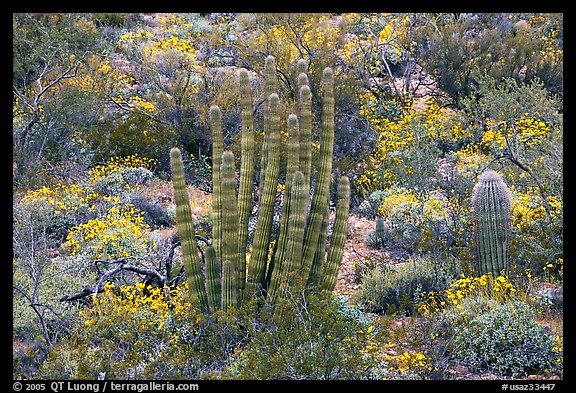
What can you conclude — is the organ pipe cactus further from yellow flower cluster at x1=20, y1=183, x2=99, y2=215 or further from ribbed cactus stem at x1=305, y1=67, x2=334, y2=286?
yellow flower cluster at x1=20, y1=183, x2=99, y2=215

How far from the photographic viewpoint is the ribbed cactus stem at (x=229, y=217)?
6320 mm

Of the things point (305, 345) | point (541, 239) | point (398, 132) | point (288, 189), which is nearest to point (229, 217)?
point (288, 189)

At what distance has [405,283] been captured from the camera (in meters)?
7.98

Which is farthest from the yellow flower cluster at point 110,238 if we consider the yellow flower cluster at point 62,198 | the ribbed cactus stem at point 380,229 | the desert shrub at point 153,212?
the ribbed cactus stem at point 380,229

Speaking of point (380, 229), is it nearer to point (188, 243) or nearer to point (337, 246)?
point (337, 246)

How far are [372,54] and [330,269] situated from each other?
411 inches

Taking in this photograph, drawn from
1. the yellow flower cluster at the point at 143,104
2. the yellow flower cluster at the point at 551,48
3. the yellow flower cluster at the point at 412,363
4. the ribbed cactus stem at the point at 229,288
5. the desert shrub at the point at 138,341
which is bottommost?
the yellow flower cluster at the point at 412,363

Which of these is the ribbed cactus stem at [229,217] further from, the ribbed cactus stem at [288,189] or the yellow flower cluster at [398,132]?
the yellow flower cluster at [398,132]

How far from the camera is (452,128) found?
44.0ft

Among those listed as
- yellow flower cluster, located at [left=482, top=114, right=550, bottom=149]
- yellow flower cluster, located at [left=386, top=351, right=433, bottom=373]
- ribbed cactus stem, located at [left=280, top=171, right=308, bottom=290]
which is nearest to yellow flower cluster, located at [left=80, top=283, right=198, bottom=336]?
ribbed cactus stem, located at [left=280, top=171, right=308, bottom=290]

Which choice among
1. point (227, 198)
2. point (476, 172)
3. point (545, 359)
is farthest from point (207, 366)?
point (476, 172)

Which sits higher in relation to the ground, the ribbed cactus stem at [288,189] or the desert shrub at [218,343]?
the ribbed cactus stem at [288,189]

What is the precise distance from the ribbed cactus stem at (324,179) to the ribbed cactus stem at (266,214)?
39 cm
